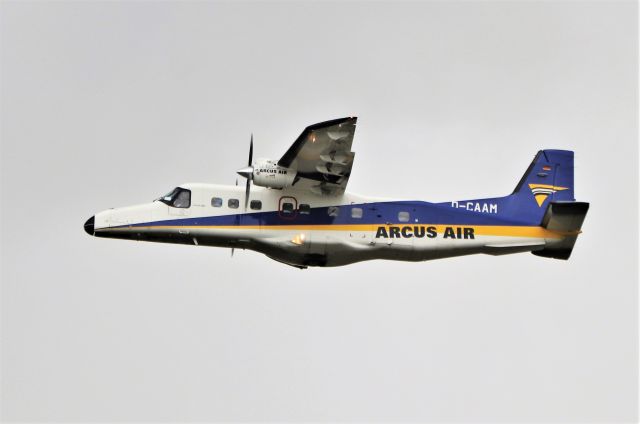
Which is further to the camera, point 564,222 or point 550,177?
point 550,177

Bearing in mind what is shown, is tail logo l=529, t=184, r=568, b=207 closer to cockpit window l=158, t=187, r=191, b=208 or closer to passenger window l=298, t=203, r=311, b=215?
passenger window l=298, t=203, r=311, b=215

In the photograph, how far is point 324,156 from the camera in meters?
22.1

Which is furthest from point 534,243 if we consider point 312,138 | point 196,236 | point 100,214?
point 100,214

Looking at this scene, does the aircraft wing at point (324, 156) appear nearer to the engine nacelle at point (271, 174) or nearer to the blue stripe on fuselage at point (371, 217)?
the engine nacelle at point (271, 174)

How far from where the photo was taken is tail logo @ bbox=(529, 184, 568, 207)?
24.8 meters

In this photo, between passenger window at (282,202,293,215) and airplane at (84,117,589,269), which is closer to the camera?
airplane at (84,117,589,269)

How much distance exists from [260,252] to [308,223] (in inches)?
56.2

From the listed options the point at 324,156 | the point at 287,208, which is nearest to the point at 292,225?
the point at 287,208

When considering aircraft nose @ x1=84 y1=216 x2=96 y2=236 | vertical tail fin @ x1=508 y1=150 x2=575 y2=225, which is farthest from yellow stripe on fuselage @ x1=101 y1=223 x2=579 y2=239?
vertical tail fin @ x1=508 y1=150 x2=575 y2=225

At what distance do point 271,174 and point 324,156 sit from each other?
1316 mm

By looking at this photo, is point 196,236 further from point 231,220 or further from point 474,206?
point 474,206

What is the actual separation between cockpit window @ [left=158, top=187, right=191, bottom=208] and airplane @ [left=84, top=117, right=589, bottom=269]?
0.02 meters

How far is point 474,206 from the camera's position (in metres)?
24.3

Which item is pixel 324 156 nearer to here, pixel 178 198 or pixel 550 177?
pixel 178 198
